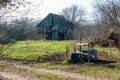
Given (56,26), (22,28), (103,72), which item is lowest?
(103,72)

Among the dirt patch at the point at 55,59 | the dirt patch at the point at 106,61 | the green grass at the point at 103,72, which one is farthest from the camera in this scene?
the dirt patch at the point at 55,59

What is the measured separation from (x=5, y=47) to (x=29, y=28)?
25.0 inches

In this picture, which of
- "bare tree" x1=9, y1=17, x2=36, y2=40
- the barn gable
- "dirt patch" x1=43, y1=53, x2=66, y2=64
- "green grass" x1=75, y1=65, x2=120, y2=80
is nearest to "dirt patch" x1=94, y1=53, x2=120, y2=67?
"green grass" x1=75, y1=65, x2=120, y2=80

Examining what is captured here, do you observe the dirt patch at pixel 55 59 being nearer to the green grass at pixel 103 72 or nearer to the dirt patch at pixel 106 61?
the dirt patch at pixel 106 61

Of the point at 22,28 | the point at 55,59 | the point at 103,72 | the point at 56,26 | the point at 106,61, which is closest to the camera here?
the point at 22,28

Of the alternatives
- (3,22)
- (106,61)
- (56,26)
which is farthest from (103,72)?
(56,26)

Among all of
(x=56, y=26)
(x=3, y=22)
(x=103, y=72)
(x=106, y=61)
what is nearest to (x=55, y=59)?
(x=106, y=61)

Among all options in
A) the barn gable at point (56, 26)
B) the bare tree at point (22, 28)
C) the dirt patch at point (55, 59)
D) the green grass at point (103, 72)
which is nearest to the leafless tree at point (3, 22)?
the bare tree at point (22, 28)

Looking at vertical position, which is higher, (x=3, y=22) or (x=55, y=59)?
(x=3, y=22)

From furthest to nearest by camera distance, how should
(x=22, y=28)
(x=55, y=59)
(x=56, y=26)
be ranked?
(x=56, y=26), (x=55, y=59), (x=22, y=28)

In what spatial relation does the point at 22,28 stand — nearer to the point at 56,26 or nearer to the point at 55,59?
the point at 55,59

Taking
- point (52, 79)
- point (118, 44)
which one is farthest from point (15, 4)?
point (118, 44)

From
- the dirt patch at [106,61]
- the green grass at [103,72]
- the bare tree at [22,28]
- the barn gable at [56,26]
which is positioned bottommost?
the green grass at [103,72]

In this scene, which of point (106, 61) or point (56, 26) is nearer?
point (106, 61)
